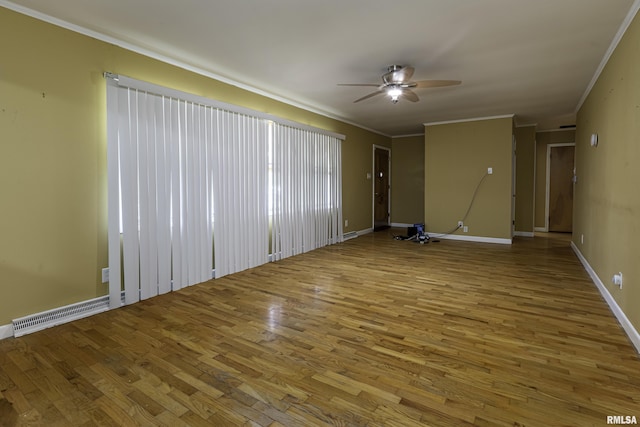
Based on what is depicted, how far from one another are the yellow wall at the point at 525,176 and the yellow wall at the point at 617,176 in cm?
296

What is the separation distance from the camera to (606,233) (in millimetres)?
3338

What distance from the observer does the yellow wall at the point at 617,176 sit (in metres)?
2.48

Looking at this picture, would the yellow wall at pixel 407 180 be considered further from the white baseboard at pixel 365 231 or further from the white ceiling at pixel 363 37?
the white ceiling at pixel 363 37

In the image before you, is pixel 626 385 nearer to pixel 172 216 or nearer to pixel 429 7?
pixel 429 7

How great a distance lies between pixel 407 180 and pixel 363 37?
6.24m

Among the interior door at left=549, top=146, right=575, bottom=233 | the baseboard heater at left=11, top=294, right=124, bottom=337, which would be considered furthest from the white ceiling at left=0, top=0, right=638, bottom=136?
the interior door at left=549, top=146, right=575, bottom=233

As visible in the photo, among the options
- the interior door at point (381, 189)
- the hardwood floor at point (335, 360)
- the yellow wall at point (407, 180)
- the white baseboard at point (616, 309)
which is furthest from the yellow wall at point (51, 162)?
the yellow wall at point (407, 180)

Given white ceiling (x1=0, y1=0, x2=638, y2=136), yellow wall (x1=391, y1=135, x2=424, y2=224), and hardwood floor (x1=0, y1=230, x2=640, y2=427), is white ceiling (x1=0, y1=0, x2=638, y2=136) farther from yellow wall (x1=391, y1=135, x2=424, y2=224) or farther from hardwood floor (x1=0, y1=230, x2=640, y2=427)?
yellow wall (x1=391, y1=135, x2=424, y2=224)

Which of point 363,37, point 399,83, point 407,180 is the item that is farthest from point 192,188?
point 407,180

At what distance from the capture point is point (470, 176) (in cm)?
679

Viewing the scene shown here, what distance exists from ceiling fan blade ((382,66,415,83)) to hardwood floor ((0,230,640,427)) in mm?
2361

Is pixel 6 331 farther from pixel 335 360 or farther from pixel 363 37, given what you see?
pixel 363 37

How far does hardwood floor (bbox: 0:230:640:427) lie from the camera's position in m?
1.65

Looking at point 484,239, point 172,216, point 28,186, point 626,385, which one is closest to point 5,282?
point 28,186
